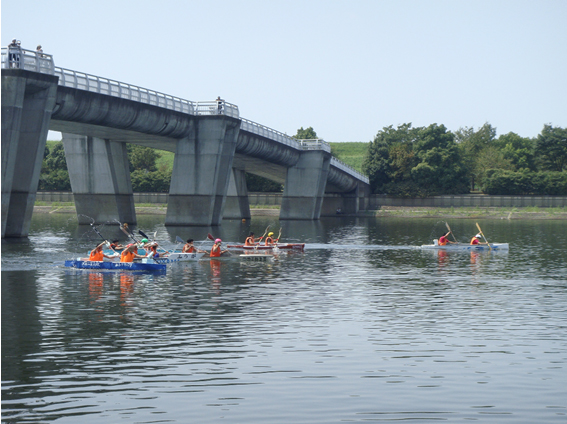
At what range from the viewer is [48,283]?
3312cm

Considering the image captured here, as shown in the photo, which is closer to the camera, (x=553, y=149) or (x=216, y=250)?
(x=216, y=250)

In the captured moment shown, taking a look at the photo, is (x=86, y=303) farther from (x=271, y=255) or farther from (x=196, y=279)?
(x=271, y=255)

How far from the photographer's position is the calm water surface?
14953mm

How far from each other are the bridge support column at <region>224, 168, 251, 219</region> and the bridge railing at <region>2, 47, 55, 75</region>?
64056 millimetres

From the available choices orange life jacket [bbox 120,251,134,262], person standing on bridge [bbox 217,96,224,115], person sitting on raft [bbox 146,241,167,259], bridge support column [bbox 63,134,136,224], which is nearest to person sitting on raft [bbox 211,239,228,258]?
person sitting on raft [bbox 146,241,167,259]

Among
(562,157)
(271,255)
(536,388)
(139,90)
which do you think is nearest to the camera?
(536,388)

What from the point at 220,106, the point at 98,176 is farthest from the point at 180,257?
the point at 98,176

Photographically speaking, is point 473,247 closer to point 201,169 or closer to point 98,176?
point 201,169

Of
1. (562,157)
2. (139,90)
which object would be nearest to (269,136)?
→ (139,90)

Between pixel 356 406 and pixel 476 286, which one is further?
pixel 476 286

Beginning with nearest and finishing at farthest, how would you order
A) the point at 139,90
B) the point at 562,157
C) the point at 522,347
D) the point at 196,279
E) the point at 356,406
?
the point at 356,406, the point at 522,347, the point at 196,279, the point at 139,90, the point at 562,157

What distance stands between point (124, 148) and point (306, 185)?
36077mm

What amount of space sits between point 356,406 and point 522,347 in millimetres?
7491

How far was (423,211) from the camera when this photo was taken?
135875 millimetres
